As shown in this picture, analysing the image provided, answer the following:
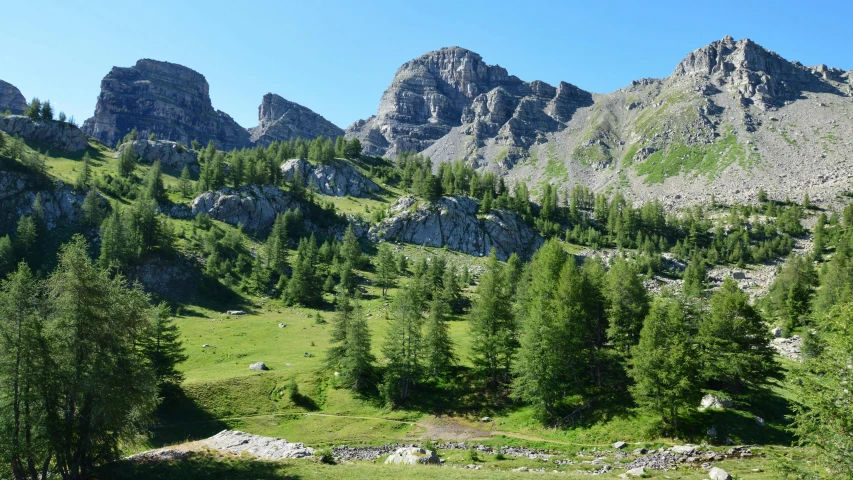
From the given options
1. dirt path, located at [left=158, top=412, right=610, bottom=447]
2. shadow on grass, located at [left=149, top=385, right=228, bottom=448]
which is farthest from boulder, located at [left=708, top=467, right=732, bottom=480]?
shadow on grass, located at [left=149, top=385, right=228, bottom=448]

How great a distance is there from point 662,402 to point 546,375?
37.5ft

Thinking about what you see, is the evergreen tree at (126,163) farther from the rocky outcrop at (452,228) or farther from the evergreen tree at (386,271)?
the evergreen tree at (386,271)

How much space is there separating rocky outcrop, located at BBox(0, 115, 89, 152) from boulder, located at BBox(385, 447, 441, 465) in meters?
206

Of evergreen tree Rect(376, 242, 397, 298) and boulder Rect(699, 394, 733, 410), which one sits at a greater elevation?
evergreen tree Rect(376, 242, 397, 298)

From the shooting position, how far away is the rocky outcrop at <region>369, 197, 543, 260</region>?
15625 centimetres

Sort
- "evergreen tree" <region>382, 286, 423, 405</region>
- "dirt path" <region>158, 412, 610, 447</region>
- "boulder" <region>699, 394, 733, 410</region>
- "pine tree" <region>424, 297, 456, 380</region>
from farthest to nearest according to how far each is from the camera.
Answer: "pine tree" <region>424, 297, 456, 380</region>, "evergreen tree" <region>382, 286, 423, 405</region>, "dirt path" <region>158, 412, 610, 447</region>, "boulder" <region>699, 394, 733, 410</region>

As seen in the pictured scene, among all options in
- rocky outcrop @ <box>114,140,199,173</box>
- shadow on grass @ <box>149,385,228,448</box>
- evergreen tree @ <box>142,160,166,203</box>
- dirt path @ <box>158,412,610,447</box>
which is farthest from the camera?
rocky outcrop @ <box>114,140,199,173</box>

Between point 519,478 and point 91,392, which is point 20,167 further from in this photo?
point 519,478

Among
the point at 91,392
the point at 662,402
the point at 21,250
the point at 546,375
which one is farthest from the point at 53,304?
the point at 21,250

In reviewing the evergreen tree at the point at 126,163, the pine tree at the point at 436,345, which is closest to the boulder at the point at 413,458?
the pine tree at the point at 436,345

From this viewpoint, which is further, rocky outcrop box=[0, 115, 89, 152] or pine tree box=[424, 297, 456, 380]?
rocky outcrop box=[0, 115, 89, 152]

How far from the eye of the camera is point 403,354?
55594 millimetres

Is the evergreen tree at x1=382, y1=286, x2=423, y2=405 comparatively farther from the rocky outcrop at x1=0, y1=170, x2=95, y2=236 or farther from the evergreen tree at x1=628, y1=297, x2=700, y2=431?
the rocky outcrop at x1=0, y1=170, x2=95, y2=236

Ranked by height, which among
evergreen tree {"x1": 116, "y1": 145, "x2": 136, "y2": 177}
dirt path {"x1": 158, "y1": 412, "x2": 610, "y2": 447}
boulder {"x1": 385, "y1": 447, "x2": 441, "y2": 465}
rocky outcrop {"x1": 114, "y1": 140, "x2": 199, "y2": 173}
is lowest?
dirt path {"x1": 158, "y1": 412, "x2": 610, "y2": 447}
